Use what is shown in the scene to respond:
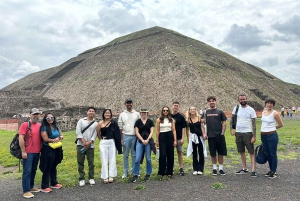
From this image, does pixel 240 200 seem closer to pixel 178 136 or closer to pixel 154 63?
pixel 178 136

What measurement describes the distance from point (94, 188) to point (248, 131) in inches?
182

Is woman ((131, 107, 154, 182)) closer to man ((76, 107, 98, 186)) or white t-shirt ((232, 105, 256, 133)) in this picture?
man ((76, 107, 98, 186))

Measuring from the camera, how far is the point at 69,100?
4503cm

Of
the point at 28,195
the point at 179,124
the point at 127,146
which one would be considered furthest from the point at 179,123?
the point at 28,195

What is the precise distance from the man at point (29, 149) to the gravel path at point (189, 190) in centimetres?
34

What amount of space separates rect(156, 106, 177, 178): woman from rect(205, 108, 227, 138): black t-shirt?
3.60 ft

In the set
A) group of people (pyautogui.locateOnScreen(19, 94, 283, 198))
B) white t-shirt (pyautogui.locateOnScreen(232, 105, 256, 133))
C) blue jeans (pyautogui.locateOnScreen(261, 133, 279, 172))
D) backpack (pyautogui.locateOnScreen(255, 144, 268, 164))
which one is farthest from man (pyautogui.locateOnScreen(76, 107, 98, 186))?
blue jeans (pyautogui.locateOnScreen(261, 133, 279, 172))

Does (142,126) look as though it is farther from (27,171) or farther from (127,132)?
(27,171)

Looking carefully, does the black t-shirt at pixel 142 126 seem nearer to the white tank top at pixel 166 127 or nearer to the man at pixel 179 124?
the white tank top at pixel 166 127

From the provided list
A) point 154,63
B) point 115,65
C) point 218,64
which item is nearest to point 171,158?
point 154,63

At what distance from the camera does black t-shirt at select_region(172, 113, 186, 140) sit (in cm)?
829

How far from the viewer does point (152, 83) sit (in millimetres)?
38375

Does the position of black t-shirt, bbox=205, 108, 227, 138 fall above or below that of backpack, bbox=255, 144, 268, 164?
above

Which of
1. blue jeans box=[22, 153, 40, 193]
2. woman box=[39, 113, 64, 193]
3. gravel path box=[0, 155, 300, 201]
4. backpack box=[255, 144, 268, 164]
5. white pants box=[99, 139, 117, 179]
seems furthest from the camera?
backpack box=[255, 144, 268, 164]
